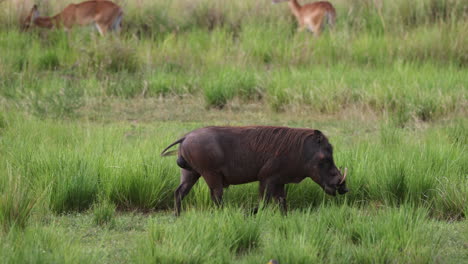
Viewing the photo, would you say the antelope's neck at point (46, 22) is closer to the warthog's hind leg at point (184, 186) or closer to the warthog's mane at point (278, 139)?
the warthog's hind leg at point (184, 186)

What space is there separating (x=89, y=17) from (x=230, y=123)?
591 cm

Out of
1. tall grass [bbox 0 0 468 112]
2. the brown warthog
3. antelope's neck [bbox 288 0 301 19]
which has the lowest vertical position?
tall grass [bbox 0 0 468 112]

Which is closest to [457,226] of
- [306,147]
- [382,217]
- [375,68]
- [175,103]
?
[382,217]

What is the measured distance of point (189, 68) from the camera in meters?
11.4

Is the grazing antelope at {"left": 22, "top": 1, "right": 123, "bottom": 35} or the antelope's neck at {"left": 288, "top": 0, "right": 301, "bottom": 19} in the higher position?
the grazing antelope at {"left": 22, "top": 1, "right": 123, "bottom": 35}

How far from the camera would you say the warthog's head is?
16.5 feet

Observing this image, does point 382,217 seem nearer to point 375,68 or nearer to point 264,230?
point 264,230

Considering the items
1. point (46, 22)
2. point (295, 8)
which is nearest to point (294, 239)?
point (46, 22)

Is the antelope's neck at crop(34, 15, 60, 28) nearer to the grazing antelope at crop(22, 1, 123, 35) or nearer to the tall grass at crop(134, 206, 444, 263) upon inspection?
the grazing antelope at crop(22, 1, 123, 35)

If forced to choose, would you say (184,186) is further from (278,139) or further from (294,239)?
(294,239)

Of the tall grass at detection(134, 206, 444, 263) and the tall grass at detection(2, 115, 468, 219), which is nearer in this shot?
the tall grass at detection(134, 206, 444, 263)

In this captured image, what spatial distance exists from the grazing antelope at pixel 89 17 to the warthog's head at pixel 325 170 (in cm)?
885

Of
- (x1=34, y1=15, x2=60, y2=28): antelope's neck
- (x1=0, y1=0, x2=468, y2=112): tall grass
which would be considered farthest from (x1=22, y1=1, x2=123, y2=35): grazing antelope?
(x1=0, y1=0, x2=468, y2=112): tall grass

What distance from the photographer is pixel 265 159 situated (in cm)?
505
